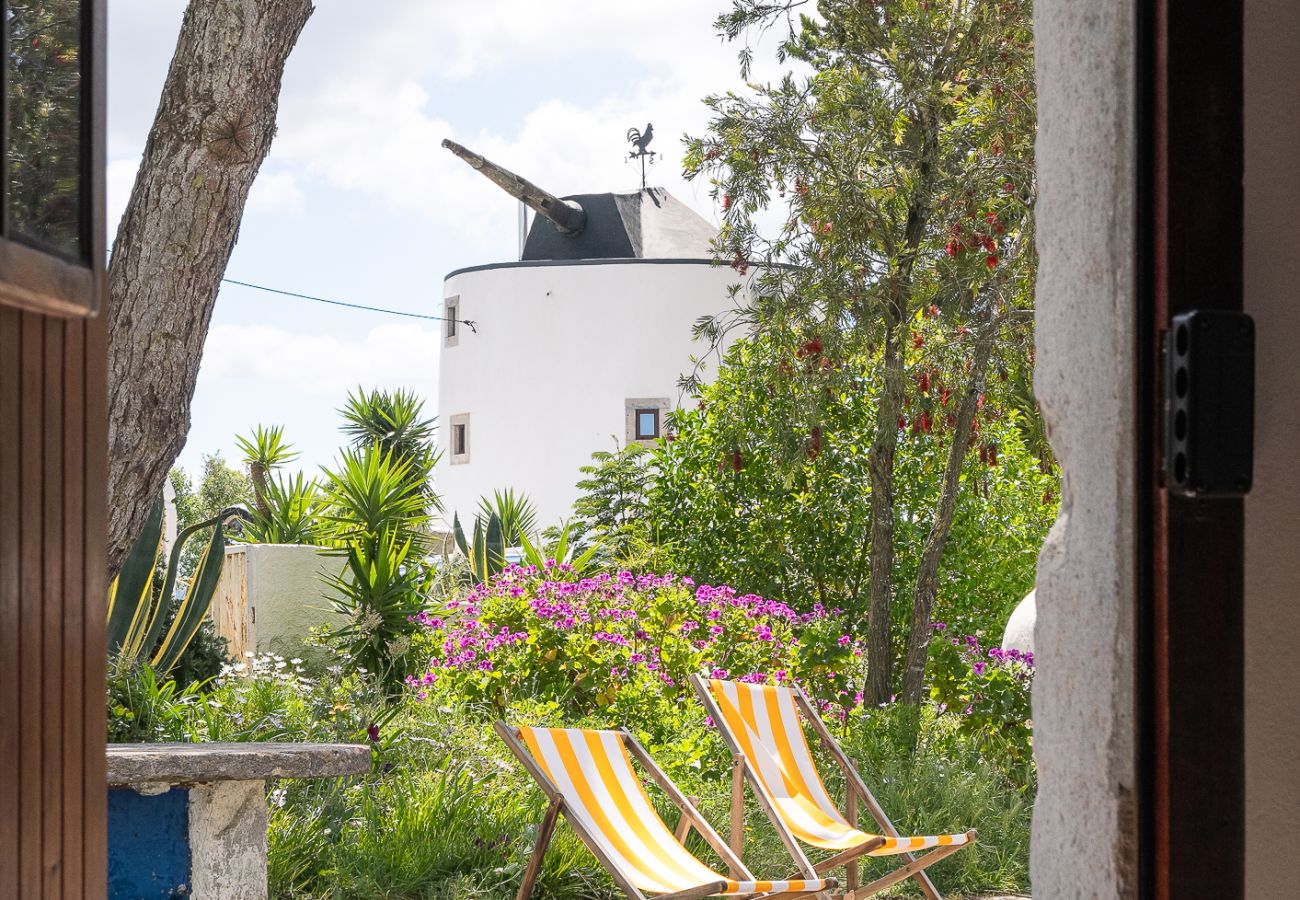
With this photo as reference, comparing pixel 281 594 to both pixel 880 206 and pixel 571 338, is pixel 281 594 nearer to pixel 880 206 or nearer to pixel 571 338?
pixel 880 206

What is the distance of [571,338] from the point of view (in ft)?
82.5

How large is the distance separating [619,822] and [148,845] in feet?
5.58

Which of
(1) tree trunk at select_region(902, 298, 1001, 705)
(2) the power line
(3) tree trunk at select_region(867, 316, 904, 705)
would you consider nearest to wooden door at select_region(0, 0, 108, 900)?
(1) tree trunk at select_region(902, 298, 1001, 705)

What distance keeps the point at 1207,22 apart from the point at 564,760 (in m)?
3.28

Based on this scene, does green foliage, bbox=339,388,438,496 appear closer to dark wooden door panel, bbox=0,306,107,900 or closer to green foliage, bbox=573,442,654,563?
green foliage, bbox=573,442,654,563

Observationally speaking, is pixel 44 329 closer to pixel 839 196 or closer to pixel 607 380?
pixel 839 196

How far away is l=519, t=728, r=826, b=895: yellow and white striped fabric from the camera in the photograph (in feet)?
12.6

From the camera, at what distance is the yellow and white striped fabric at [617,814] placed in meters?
3.86

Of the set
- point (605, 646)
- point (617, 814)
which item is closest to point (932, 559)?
point (605, 646)

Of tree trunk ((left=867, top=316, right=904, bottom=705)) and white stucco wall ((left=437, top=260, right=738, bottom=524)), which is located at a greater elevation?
white stucco wall ((left=437, top=260, right=738, bottom=524))

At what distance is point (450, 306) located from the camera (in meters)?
27.6

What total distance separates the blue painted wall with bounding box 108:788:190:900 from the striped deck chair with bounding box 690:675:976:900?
6.29 feet

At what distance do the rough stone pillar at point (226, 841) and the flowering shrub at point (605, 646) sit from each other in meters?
4.06

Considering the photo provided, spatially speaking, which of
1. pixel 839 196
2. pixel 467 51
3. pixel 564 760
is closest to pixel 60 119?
pixel 564 760
